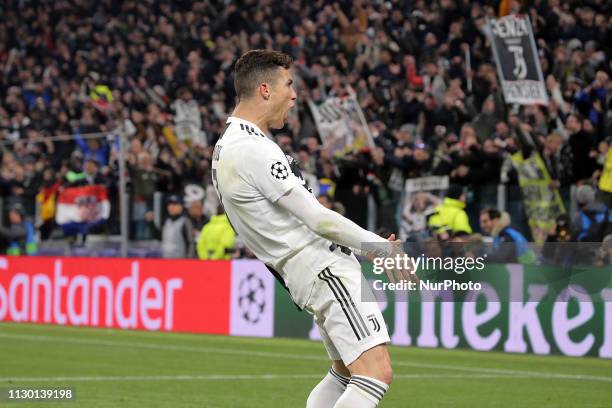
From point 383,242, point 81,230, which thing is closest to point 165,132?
point 81,230

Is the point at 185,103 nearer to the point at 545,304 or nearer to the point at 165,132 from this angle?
the point at 165,132

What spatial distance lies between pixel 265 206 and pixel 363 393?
0.94m

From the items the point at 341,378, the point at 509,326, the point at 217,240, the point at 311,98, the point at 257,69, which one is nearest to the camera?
the point at 257,69

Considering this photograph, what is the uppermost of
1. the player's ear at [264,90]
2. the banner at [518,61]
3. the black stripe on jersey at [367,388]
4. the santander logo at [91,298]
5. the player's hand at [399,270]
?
the banner at [518,61]

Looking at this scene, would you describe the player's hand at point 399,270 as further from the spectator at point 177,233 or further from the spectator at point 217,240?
the spectator at point 177,233

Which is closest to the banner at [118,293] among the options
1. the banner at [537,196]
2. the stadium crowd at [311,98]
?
the stadium crowd at [311,98]

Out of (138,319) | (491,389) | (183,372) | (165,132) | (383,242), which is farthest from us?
(165,132)

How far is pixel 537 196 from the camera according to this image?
1616 centimetres

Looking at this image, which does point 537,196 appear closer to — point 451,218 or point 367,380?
point 451,218

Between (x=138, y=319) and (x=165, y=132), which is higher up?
(x=165, y=132)

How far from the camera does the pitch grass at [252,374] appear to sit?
34.6ft

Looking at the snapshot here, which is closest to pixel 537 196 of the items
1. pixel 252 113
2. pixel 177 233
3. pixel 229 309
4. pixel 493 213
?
pixel 493 213

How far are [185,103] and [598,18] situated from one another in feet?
30.0

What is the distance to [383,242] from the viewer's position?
5504mm
